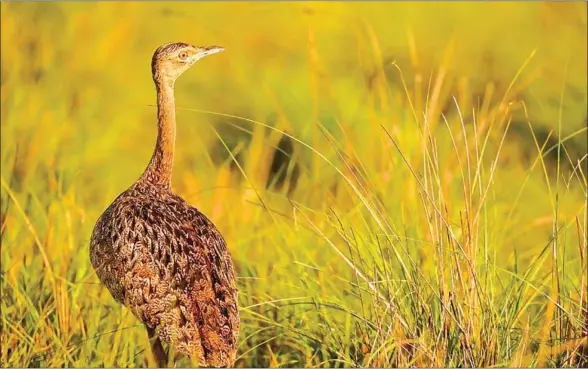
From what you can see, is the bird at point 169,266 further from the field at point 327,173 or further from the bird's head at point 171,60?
the field at point 327,173

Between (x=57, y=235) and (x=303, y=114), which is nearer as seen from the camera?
(x=57, y=235)

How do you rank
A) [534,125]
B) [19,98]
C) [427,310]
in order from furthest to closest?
[534,125], [19,98], [427,310]

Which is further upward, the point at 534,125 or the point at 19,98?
the point at 19,98

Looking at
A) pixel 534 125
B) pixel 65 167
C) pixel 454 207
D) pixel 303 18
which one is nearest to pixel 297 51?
pixel 303 18

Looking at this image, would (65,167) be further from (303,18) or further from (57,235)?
(303,18)

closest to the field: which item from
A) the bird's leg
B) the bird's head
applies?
the bird's leg

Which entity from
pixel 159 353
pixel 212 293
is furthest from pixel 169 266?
pixel 159 353

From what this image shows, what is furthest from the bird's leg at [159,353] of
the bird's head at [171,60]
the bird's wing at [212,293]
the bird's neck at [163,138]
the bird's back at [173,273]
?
the bird's head at [171,60]

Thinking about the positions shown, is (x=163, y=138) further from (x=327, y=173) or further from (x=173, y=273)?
(x=327, y=173)

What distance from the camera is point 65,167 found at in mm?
6215

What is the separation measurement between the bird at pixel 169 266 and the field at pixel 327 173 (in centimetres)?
14

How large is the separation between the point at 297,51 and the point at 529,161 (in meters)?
1.88

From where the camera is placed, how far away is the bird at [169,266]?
4012 mm

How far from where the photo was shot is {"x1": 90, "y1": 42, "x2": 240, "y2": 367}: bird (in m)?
4.01
